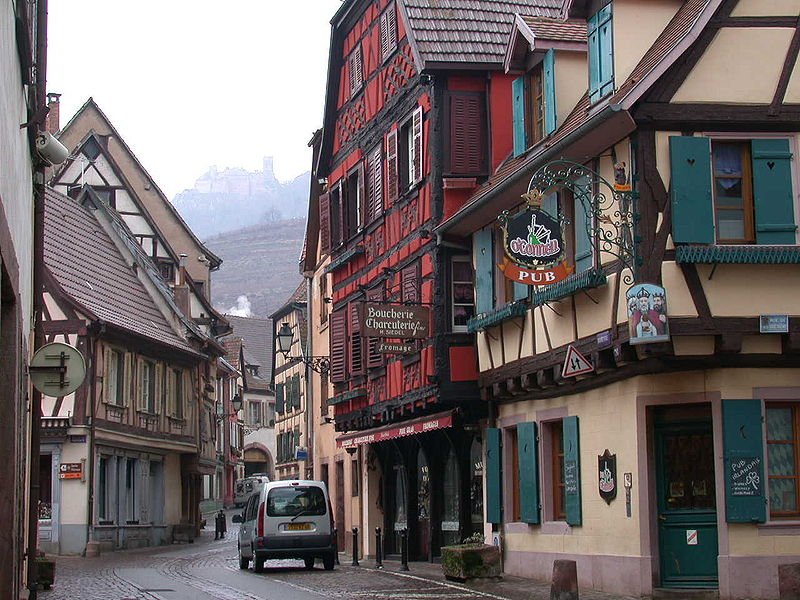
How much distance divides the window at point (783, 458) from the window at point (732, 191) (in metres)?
2.17

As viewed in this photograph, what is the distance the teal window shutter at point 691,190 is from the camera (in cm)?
1761

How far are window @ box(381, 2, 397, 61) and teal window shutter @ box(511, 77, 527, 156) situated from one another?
546 cm

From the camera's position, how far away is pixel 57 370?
15.6m

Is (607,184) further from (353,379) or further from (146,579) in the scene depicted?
(353,379)

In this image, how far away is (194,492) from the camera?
167 feet

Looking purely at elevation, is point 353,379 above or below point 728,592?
above

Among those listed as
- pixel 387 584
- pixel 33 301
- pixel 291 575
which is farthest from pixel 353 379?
pixel 33 301

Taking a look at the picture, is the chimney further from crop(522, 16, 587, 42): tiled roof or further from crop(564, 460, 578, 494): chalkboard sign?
crop(564, 460, 578, 494): chalkboard sign

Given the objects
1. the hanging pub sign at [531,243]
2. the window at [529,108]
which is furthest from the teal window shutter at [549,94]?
the hanging pub sign at [531,243]

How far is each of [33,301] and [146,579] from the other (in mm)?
8103

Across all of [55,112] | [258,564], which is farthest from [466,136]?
[55,112]

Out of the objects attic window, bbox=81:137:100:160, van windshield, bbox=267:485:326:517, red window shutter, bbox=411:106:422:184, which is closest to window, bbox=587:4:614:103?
red window shutter, bbox=411:106:422:184

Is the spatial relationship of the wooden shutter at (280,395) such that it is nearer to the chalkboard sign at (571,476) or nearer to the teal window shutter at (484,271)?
the teal window shutter at (484,271)

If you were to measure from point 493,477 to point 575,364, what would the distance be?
17.3 ft
